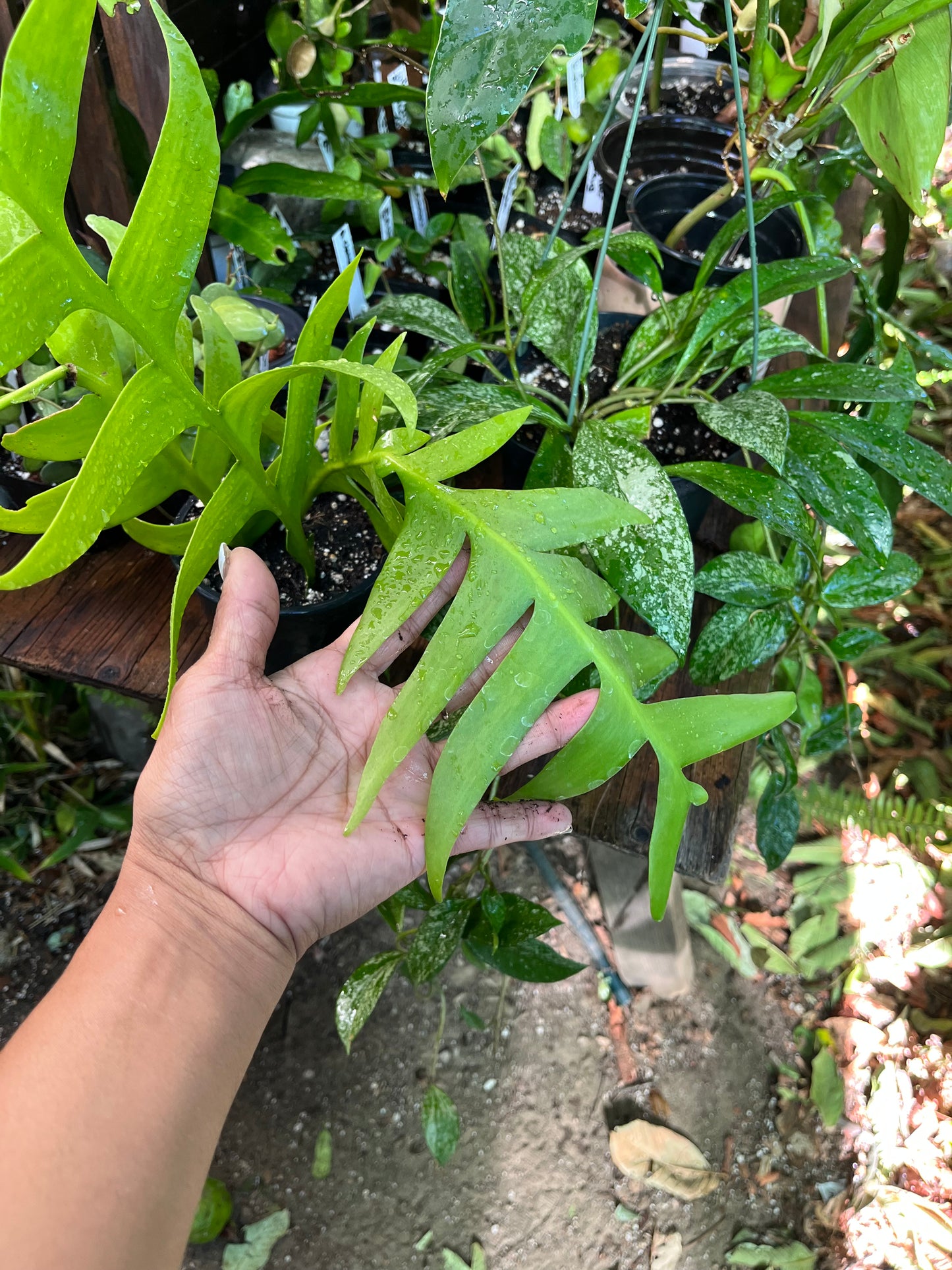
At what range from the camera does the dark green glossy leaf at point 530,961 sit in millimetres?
900

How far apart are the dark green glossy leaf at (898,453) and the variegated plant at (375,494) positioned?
0.28m

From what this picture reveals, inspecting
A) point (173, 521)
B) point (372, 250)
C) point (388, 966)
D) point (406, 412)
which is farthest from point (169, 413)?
point (372, 250)

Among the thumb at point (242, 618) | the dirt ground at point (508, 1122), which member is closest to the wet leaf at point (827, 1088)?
the dirt ground at point (508, 1122)

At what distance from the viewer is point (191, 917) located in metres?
0.64

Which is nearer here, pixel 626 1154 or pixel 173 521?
pixel 173 521

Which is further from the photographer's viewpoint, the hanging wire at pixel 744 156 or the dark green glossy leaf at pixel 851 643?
the dark green glossy leaf at pixel 851 643

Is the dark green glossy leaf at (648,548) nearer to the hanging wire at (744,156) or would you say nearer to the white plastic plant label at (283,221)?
the hanging wire at (744,156)

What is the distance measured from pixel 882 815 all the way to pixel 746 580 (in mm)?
768

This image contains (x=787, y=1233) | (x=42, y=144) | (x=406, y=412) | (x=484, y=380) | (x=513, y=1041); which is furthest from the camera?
(x=513, y=1041)

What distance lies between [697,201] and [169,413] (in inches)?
37.9

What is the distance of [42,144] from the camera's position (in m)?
0.45

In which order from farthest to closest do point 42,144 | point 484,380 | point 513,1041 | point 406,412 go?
point 513,1041
point 484,380
point 406,412
point 42,144

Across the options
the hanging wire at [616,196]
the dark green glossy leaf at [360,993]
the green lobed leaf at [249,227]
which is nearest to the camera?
the hanging wire at [616,196]

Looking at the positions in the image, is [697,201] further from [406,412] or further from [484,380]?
[406,412]
